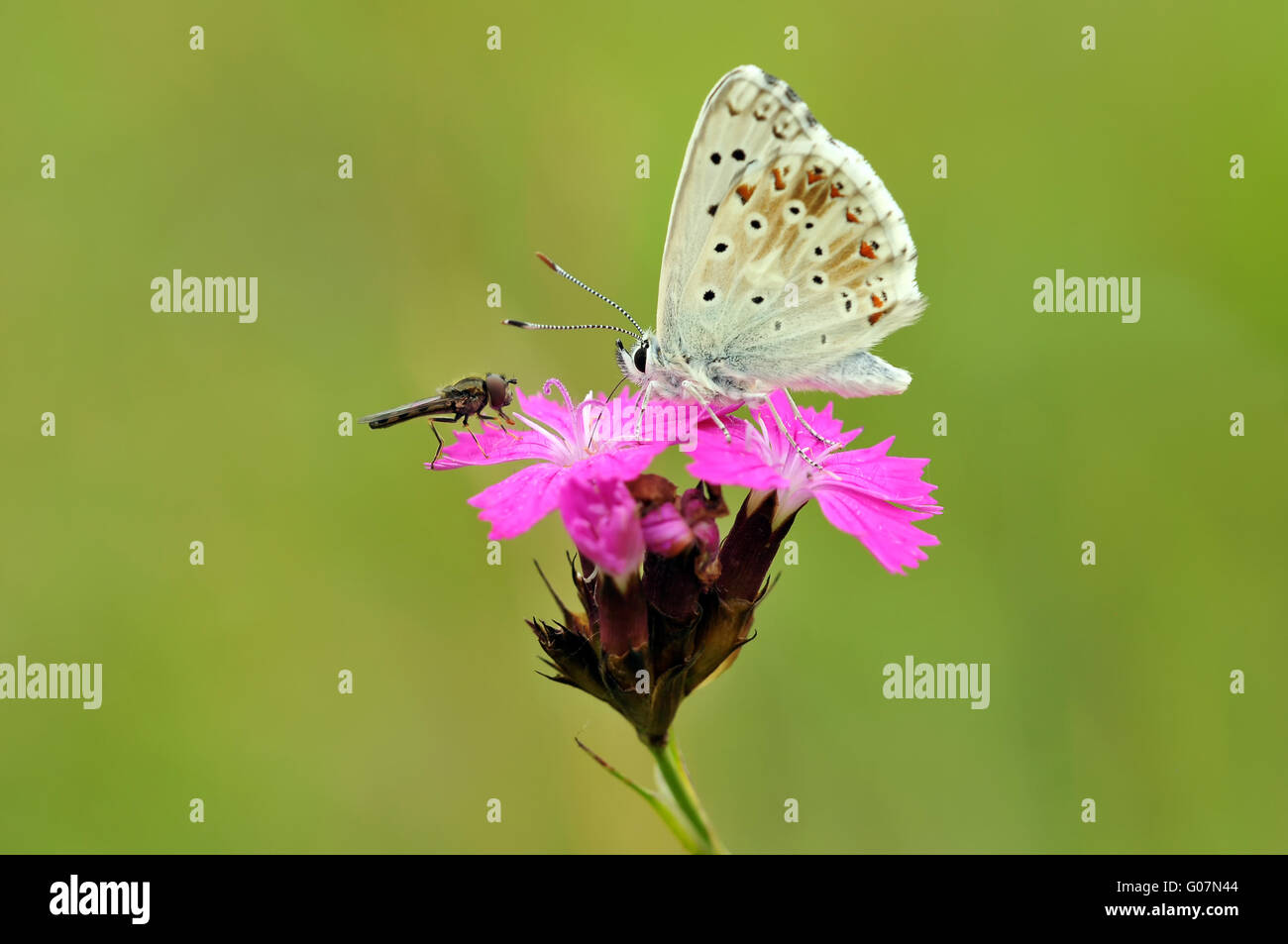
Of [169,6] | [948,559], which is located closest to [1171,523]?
[948,559]

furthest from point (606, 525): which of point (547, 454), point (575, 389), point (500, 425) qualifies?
point (575, 389)

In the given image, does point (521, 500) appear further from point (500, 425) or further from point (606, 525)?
point (500, 425)

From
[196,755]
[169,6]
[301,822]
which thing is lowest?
[301,822]

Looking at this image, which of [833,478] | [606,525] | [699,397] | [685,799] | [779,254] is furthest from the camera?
[699,397]

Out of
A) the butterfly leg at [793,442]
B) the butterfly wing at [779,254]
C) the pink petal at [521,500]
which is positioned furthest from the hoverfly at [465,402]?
the butterfly leg at [793,442]

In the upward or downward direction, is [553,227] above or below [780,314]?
above

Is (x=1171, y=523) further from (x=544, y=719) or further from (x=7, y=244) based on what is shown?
(x=7, y=244)

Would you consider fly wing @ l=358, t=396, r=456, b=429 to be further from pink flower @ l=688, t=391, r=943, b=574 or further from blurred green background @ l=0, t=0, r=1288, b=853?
blurred green background @ l=0, t=0, r=1288, b=853
